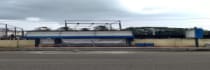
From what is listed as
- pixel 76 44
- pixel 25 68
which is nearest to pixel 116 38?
pixel 76 44

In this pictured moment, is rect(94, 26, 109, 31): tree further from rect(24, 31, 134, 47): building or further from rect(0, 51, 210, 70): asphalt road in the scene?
rect(0, 51, 210, 70): asphalt road

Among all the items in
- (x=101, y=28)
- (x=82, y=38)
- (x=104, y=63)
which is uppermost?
(x=101, y=28)

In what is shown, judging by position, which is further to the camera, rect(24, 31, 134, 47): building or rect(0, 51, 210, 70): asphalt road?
rect(24, 31, 134, 47): building

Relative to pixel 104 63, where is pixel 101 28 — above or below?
above

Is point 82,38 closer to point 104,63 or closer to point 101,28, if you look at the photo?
point 101,28

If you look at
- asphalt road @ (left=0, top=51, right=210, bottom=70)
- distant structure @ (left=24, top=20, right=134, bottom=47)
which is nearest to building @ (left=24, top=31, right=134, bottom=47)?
distant structure @ (left=24, top=20, right=134, bottom=47)

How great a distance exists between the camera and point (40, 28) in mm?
64750

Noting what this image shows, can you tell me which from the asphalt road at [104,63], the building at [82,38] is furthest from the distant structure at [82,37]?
the asphalt road at [104,63]

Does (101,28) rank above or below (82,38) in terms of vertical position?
above

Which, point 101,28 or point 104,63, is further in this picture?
point 101,28

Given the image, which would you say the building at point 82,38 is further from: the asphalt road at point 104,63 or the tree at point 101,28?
the asphalt road at point 104,63

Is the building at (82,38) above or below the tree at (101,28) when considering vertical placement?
below

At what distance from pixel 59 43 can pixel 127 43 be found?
10180 millimetres

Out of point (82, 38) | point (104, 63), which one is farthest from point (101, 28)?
point (104, 63)
